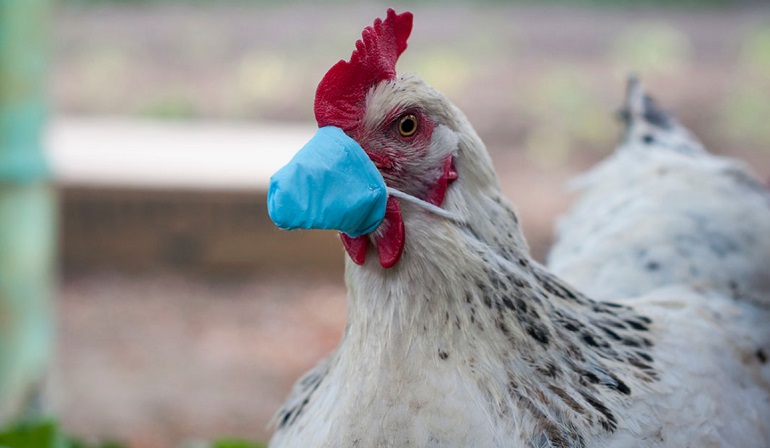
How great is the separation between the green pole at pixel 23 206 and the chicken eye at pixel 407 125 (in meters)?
2.24

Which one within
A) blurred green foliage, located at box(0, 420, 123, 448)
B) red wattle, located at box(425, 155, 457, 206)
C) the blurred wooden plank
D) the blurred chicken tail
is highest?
the blurred chicken tail

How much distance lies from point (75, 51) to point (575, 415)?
8325 mm

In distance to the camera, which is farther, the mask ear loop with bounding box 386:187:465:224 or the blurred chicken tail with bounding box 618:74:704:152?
the blurred chicken tail with bounding box 618:74:704:152

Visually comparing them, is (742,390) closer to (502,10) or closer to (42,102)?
(42,102)

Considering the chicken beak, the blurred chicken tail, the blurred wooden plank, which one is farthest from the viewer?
the blurred wooden plank

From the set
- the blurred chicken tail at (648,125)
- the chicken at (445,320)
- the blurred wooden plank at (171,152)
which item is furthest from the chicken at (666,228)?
the blurred wooden plank at (171,152)

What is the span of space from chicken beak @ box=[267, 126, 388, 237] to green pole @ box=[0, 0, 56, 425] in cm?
223

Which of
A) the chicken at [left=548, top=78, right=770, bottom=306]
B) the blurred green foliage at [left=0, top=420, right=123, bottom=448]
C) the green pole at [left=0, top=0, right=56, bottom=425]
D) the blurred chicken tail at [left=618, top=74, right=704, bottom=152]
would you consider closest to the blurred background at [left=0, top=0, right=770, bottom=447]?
the green pole at [left=0, top=0, right=56, bottom=425]

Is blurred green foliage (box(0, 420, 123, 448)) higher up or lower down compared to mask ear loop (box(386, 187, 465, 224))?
lower down

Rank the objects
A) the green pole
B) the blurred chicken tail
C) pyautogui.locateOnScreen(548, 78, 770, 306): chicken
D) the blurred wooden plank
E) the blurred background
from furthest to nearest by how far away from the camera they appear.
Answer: the blurred wooden plank
the blurred background
the green pole
the blurred chicken tail
pyautogui.locateOnScreen(548, 78, 770, 306): chicken

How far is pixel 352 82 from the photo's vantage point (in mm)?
1569

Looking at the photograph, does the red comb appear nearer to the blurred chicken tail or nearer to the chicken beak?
the chicken beak

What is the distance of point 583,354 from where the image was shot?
1750 millimetres

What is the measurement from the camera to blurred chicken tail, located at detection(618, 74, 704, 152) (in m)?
2.95
